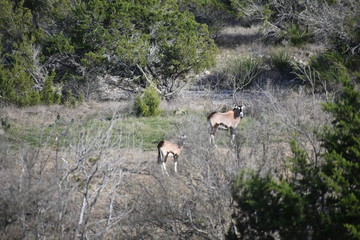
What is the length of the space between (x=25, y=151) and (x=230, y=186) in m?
2.72

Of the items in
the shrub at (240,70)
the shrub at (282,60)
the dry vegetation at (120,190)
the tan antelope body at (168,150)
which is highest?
the dry vegetation at (120,190)

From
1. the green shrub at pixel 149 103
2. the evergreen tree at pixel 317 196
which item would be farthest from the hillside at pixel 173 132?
the green shrub at pixel 149 103

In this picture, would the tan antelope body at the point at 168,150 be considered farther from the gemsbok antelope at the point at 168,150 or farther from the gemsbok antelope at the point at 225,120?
the gemsbok antelope at the point at 225,120

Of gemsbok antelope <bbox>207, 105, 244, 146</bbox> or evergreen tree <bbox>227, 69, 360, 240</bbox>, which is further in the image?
gemsbok antelope <bbox>207, 105, 244, 146</bbox>

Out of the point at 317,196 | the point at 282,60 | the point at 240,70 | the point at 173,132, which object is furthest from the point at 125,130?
the point at 282,60

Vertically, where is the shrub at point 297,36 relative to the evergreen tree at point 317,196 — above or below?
below

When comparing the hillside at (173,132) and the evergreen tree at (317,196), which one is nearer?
the evergreen tree at (317,196)

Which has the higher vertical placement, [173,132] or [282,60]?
[173,132]

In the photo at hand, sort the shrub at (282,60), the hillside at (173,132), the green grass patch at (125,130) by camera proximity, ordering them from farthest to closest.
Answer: the shrub at (282,60), the green grass patch at (125,130), the hillside at (173,132)

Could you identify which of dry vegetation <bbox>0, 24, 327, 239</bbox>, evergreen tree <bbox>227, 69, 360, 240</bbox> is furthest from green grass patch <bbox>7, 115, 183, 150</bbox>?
evergreen tree <bbox>227, 69, 360, 240</bbox>

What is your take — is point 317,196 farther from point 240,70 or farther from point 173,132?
point 240,70

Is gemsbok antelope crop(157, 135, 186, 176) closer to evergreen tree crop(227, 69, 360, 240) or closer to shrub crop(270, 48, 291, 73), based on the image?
evergreen tree crop(227, 69, 360, 240)

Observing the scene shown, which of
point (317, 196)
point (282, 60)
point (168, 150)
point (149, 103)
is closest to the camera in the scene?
point (317, 196)

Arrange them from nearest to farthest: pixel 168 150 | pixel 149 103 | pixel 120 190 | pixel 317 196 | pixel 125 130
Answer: pixel 317 196 < pixel 120 190 < pixel 168 150 < pixel 125 130 < pixel 149 103
